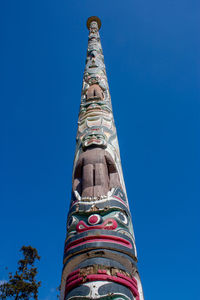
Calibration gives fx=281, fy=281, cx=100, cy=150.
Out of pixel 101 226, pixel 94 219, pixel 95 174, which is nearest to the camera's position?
pixel 101 226

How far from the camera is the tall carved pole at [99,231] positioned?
313cm

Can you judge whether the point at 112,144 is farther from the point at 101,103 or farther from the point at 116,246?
the point at 116,246

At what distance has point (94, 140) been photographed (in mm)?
5961

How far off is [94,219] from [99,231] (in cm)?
25

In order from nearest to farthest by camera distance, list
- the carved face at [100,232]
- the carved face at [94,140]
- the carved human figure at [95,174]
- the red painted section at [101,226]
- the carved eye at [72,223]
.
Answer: the carved face at [100,232] < the red painted section at [101,226] < the carved eye at [72,223] < the carved human figure at [95,174] < the carved face at [94,140]

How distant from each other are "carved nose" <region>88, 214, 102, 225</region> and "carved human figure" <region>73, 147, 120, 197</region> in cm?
49

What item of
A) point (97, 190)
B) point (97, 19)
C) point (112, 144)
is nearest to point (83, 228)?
point (97, 190)

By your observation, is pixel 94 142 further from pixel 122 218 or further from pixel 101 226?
pixel 101 226

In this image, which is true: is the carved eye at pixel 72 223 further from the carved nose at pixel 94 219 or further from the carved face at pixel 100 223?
the carved nose at pixel 94 219

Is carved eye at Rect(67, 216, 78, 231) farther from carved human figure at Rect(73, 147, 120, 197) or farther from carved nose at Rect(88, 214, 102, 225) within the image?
carved human figure at Rect(73, 147, 120, 197)

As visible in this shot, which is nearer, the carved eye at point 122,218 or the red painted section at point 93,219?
the red painted section at point 93,219

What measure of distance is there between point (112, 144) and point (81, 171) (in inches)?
48.1

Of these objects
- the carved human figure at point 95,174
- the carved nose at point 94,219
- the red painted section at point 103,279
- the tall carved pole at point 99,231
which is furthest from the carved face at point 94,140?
the red painted section at point 103,279

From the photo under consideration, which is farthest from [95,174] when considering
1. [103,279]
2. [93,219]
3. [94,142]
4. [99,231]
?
[103,279]
